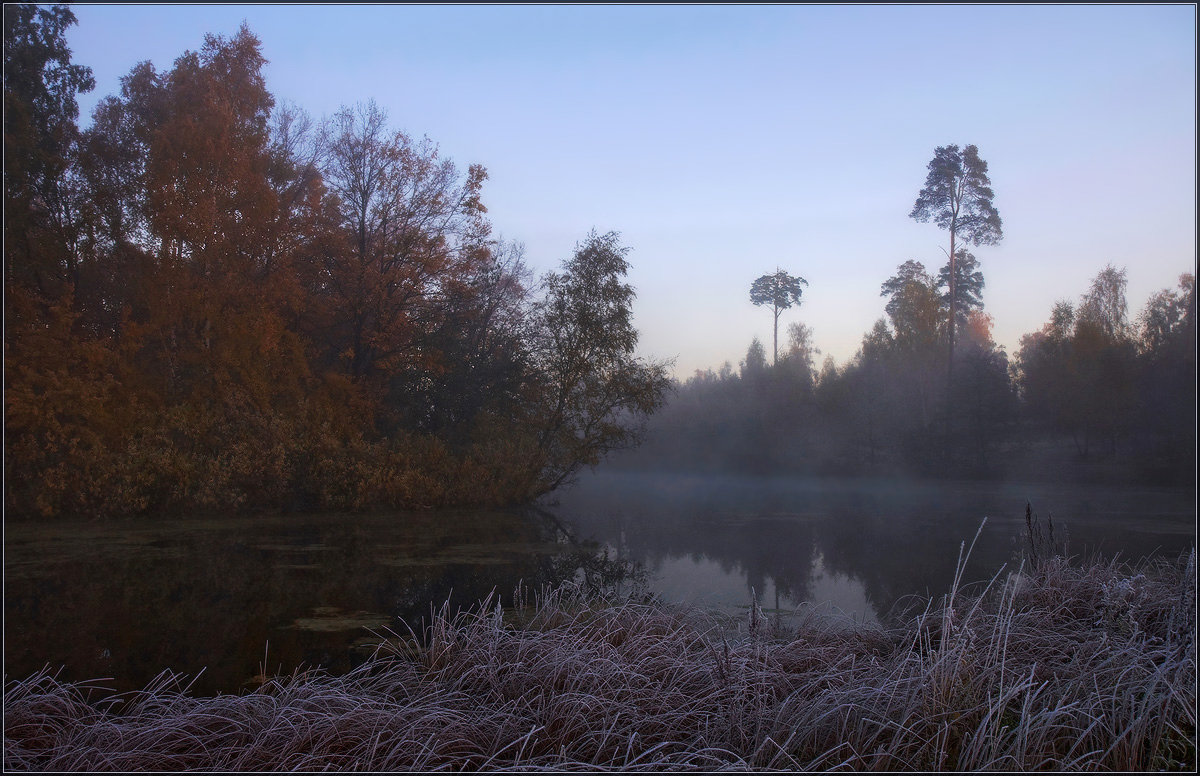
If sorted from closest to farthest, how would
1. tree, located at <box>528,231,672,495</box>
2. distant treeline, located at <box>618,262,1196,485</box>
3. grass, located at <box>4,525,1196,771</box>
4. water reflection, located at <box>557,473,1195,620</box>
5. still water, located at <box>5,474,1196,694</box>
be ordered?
grass, located at <box>4,525,1196,771</box>, still water, located at <box>5,474,1196,694</box>, water reflection, located at <box>557,473,1195,620</box>, tree, located at <box>528,231,672,495</box>, distant treeline, located at <box>618,262,1196,485</box>

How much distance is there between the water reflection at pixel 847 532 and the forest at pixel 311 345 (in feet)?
10.5

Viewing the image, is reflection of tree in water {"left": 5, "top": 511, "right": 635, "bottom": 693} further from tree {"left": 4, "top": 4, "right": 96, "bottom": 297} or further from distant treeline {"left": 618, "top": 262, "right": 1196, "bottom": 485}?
distant treeline {"left": 618, "top": 262, "right": 1196, "bottom": 485}

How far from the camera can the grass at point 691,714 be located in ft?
10.2

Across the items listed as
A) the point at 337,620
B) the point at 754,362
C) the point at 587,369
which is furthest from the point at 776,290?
the point at 337,620

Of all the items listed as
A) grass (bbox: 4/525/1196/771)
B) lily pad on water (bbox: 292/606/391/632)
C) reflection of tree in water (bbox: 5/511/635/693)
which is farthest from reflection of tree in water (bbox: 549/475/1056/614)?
lily pad on water (bbox: 292/606/391/632)

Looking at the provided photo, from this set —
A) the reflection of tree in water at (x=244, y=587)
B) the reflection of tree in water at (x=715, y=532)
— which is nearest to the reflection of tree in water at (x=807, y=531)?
the reflection of tree in water at (x=715, y=532)

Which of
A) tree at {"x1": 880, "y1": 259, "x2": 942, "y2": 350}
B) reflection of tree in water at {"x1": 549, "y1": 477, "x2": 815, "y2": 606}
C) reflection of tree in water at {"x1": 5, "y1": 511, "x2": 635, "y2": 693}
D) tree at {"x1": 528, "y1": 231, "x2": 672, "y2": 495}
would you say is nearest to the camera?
reflection of tree in water at {"x1": 5, "y1": 511, "x2": 635, "y2": 693}

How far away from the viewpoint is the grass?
3.11 metres

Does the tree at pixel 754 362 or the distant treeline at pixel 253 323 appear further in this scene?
the tree at pixel 754 362

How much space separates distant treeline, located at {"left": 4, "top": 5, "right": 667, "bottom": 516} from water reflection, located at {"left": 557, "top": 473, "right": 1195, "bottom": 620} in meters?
3.65

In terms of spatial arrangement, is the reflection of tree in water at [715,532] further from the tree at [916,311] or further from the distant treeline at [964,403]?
the tree at [916,311]

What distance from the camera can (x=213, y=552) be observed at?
37.2 ft

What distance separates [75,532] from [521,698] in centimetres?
1228

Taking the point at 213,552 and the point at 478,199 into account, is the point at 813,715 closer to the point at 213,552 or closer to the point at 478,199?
the point at 213,552
